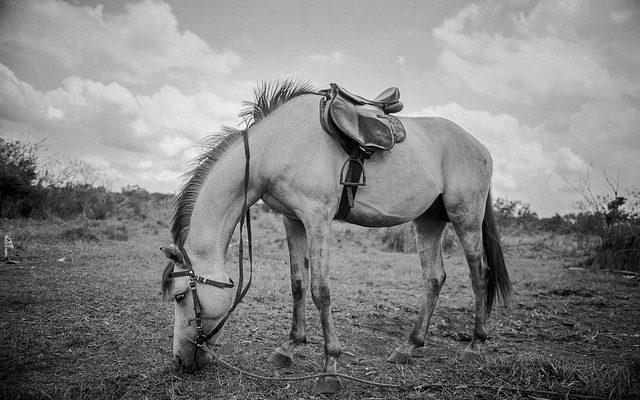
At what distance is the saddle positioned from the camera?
11.2ft

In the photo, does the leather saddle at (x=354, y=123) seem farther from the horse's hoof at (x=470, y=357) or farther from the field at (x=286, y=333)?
the horse's hoof at (x=470, y=357)

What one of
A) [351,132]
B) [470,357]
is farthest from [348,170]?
[470,357]

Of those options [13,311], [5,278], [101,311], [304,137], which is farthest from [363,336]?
[5,278]

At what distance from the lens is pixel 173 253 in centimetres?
310

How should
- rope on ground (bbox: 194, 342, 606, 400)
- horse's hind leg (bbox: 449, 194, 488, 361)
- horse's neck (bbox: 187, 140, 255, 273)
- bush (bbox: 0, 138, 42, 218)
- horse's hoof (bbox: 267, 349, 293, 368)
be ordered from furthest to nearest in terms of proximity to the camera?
bush (bbox: 0, 138, 42, 218), horse's hind leg (bbox: 449, 194, 488, 361), horse's hoof (bbox: 267, 349, 293, 368), horse's neck (bbox: 187, 140, 255, 273), rope on ground (bbox: 194, 342, 606, 400)

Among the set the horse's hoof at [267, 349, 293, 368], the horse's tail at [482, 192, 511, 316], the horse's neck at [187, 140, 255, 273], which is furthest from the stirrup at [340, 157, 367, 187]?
the horse's tail at [482, 192, 511, 316]

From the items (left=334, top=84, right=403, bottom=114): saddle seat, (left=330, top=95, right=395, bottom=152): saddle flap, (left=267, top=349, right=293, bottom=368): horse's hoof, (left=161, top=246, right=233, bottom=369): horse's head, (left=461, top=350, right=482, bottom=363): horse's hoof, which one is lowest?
(left=267, top=349, right=293, bottom=368): horse's hoof

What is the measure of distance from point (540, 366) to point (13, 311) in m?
5.50

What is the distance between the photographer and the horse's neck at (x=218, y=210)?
10.7 ft

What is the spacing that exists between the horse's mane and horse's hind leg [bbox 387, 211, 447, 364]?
216cm

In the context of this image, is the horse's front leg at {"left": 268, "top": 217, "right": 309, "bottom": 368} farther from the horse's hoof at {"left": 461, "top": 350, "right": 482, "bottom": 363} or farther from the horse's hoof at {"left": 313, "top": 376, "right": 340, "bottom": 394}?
the horse's hoof at {"left": 461, "top": 350, "right": 482, "bottom": 363}

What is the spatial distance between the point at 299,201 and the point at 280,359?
154cm

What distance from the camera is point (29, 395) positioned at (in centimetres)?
262

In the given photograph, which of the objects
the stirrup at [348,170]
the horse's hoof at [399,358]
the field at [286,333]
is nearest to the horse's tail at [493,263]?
the field at [286,333]
